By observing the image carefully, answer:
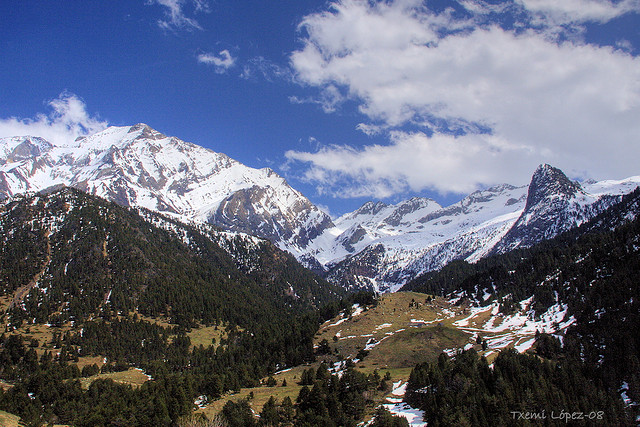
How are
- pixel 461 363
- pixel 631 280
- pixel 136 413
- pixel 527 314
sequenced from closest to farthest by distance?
pixel 136 413 < pixel 461 363 < pixel 631 280 < pixel 527 314

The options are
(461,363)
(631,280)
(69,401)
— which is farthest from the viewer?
(631,280)

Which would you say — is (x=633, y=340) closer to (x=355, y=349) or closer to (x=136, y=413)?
(x=355, y=349)

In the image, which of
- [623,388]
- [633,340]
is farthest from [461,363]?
[633,340]

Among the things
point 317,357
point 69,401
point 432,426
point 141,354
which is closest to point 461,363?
point 432,426

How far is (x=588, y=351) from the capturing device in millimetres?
122875

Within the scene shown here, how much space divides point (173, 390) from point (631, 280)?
175701 millimetres

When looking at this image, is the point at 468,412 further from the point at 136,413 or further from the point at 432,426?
the point at 136,413

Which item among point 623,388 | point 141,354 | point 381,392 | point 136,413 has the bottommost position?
point 623,388

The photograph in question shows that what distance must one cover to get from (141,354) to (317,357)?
9767 cm

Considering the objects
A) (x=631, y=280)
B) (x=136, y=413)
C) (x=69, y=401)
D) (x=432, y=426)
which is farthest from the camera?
(x=631, y=280)

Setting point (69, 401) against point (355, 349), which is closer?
point (69, 401)

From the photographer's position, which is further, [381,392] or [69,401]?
[69,401]

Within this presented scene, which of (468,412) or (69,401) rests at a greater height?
(69,401)

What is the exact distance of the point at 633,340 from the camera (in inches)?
4624
